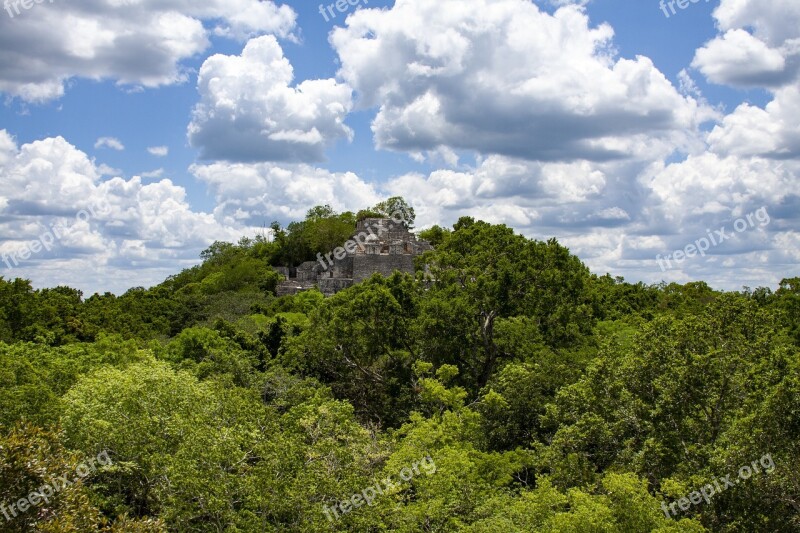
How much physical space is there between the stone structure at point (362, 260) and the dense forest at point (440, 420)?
2111 cm

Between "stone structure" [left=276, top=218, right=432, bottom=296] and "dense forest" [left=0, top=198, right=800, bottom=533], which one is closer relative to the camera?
"dense forest" [left=0, top=198, right=800, bottom=533]

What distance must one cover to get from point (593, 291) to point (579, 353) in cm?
454

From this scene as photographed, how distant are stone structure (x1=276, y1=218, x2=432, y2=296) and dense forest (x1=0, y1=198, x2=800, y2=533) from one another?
21110mm

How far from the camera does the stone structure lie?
55781 millimetres

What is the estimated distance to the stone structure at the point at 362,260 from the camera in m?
55.8

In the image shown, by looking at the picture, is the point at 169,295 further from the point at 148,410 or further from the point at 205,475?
the point at 205,475

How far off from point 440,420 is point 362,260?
3368 centimetres

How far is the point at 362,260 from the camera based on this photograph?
56.6m

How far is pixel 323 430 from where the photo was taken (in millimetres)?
19719

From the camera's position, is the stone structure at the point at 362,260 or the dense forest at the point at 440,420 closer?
the dense forest at the point at 440,420

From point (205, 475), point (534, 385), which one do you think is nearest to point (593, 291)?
point (534, 385)

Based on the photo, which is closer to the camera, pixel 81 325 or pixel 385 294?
pixel 385 294

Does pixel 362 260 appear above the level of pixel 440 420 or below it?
above

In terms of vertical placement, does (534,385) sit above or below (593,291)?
below
